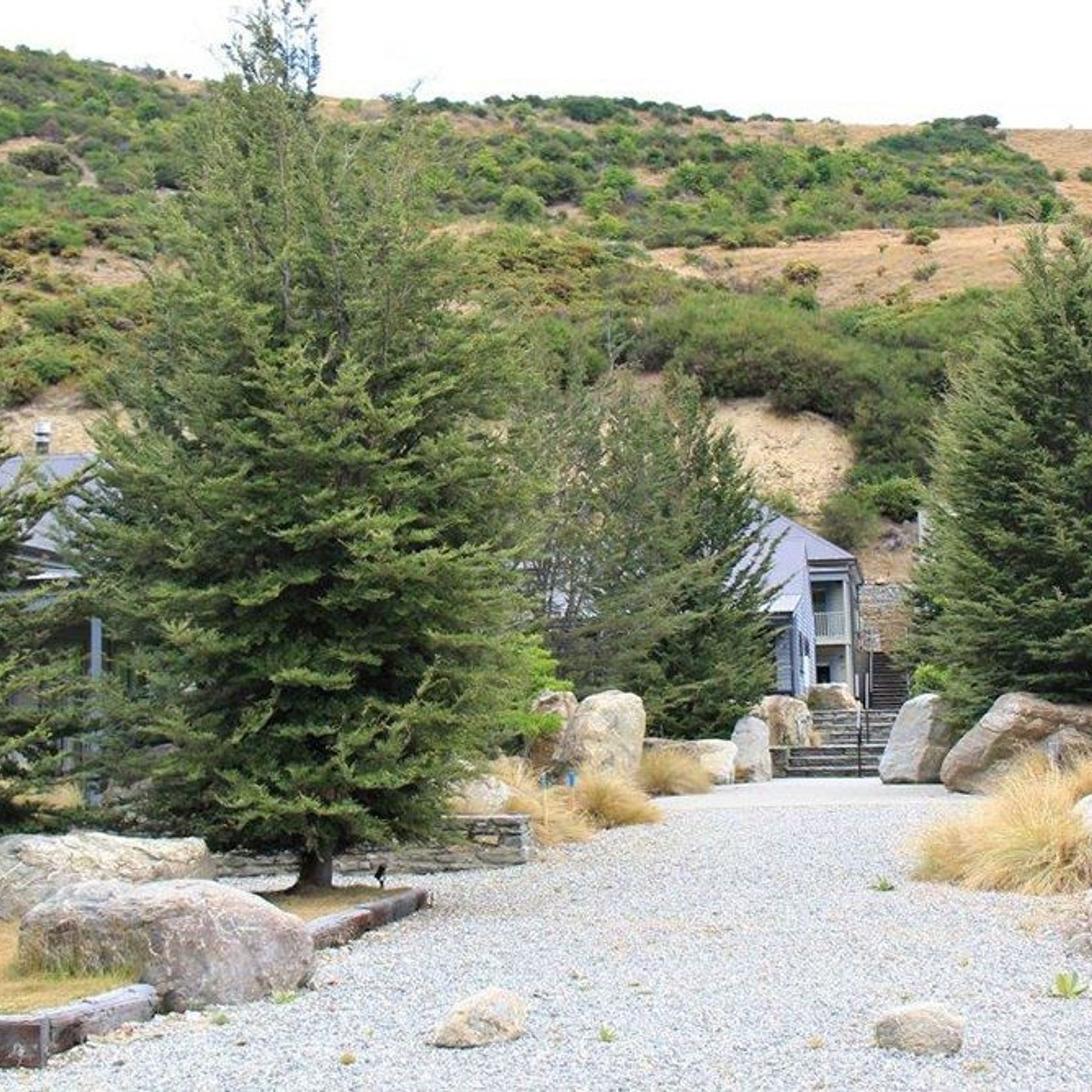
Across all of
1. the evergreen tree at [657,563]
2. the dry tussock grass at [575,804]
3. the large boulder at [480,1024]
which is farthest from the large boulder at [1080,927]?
the evergreen tree at [657,563]

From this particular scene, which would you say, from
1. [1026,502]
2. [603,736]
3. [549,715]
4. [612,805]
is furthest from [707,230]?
[612,805]

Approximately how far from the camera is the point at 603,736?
19.7m

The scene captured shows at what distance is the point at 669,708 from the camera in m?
25.9

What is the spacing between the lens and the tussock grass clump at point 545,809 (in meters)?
15.3

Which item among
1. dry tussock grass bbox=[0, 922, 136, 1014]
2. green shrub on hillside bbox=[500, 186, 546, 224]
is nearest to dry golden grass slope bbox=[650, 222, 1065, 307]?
green shrub on hillside bbox=[500, 186, 546, 224]

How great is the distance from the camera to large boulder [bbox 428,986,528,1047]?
6.41 metres

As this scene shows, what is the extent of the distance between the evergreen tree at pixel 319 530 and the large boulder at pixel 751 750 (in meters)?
14.6

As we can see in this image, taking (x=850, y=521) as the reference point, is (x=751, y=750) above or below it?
below

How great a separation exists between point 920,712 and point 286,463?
1315 centimetres

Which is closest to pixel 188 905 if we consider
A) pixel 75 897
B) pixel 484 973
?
pixel 75 897

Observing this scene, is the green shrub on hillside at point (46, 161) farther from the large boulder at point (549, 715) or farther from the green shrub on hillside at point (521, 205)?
the large boulder at point (549, 715)

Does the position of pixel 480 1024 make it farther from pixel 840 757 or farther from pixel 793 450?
pixel 793 450

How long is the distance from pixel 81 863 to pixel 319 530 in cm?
257

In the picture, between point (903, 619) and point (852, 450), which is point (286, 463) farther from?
point (852, 450)
